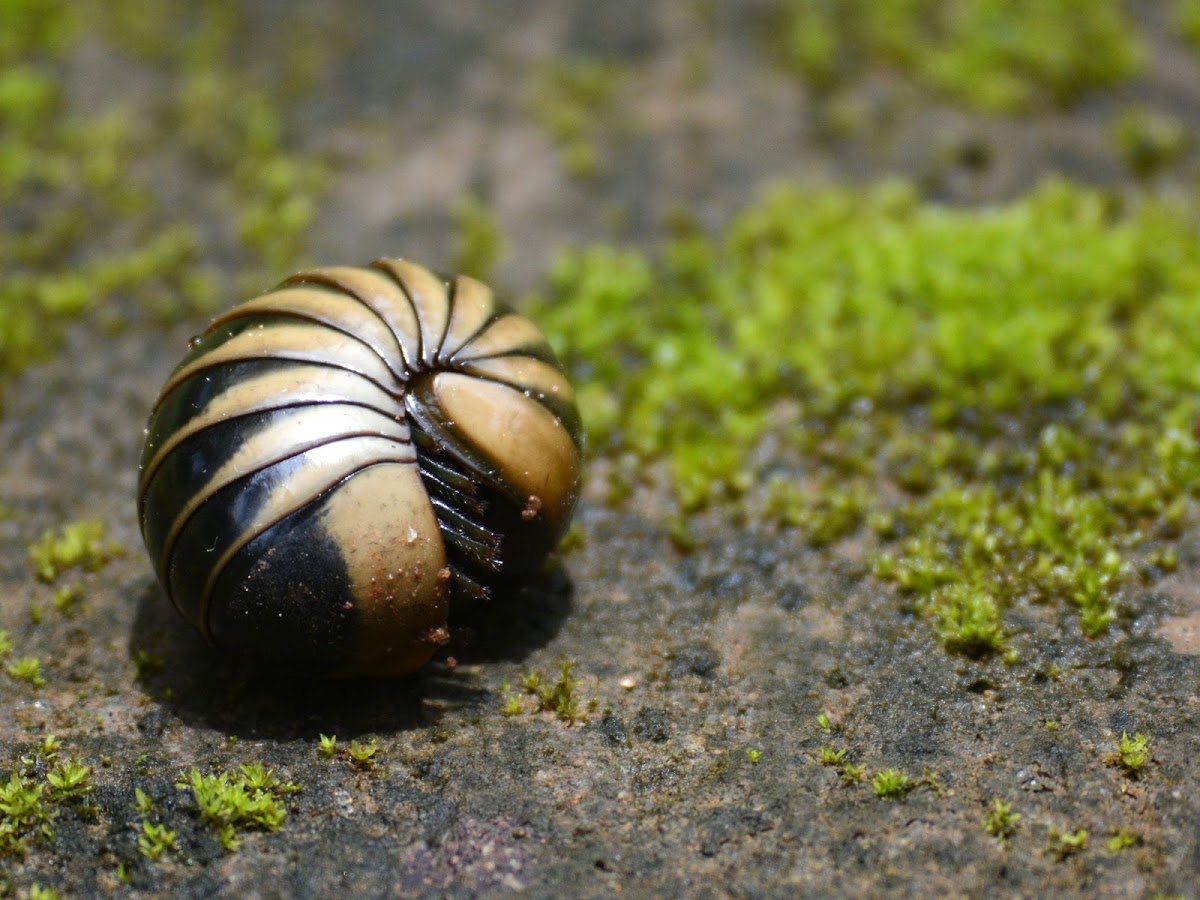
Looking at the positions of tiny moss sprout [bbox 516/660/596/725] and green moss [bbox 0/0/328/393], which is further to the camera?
green moss [bbox 0/0/328/393]

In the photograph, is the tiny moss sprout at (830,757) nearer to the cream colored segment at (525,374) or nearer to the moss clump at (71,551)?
the cream colored segment at (525,374)

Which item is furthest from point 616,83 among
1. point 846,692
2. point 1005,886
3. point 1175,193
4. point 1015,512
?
point 1005,886

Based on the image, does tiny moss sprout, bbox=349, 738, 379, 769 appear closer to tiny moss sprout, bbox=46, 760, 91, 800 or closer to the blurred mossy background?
the blurred mossy background

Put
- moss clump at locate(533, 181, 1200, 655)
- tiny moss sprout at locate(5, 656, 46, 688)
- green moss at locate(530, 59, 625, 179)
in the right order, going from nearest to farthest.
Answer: tiny moss sprout at locate(5, 656, 46, 688) → moss clump at locate(533, 181, 1200, 655) → green moss at locate(530, 59, 625, 179)

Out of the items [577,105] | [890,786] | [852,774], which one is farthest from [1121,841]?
[577,105]

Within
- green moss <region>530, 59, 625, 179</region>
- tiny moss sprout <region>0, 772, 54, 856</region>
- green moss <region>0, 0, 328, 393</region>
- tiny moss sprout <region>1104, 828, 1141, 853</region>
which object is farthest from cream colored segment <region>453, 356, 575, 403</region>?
green moss <region>530, 59, 625, 179</region>

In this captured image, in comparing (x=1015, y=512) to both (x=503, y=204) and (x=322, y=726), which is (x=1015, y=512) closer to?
(x=322, y=726)
